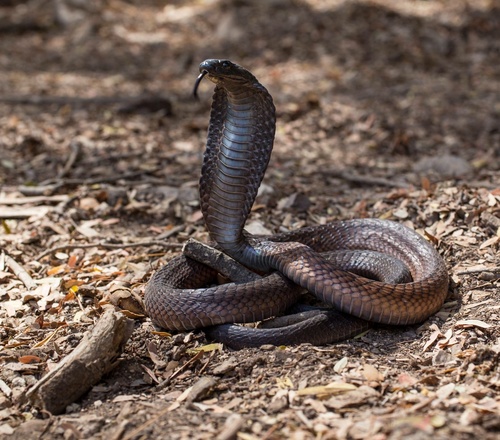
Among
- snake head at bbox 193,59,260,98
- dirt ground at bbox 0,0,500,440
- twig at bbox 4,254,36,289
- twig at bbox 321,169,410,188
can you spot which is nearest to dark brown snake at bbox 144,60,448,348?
snake head at bbox 193,59,260,98

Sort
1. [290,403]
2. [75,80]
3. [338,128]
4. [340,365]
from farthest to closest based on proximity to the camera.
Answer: [75,80]
[338,128]
[340,365]
[290,403]

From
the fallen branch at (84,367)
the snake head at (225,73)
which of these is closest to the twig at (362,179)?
the snake head at (225,73)

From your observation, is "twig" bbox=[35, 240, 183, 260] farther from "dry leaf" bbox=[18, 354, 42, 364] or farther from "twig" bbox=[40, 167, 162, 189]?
"dry leaf" bbox=[18, 354, 42, 364]

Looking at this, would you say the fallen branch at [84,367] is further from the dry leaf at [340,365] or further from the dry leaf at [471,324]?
the dry leaf at [471,324]

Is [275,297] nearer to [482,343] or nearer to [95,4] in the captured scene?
[482,343]

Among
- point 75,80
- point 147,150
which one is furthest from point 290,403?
point 75,80

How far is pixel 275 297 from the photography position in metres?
5.62

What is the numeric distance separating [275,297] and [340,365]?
34.8 inches

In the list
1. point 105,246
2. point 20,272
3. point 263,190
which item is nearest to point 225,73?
point 105,246

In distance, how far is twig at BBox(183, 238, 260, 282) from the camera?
6102mm

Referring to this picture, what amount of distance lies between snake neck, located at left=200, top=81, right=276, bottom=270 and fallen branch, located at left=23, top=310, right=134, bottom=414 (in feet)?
A: 4.14

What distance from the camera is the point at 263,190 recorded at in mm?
8609

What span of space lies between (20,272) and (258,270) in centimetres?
245

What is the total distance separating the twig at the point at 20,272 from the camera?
6676mm
